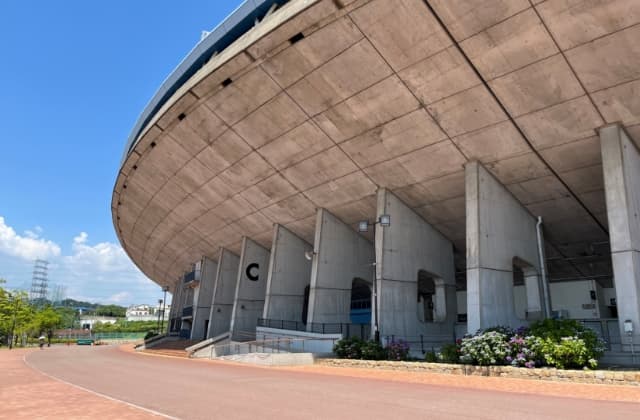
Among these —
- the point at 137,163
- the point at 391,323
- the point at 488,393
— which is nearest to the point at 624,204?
the point at 488,393

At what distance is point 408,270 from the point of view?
22219 mm

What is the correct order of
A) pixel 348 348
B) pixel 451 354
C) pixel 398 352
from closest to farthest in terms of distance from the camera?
pixel 451 354 < pixel 398 352 < pixel 348 348

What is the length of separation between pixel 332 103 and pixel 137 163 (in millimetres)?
15712

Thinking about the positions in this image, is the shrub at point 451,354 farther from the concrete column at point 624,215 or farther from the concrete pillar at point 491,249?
the concrete column at point 624,215

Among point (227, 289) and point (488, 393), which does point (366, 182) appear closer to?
point (488, 393)

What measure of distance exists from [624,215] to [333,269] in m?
15.4

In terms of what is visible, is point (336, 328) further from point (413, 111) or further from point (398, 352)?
point (413, 111)

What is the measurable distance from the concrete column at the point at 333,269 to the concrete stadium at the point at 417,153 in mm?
101

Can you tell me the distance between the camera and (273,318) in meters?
28.3

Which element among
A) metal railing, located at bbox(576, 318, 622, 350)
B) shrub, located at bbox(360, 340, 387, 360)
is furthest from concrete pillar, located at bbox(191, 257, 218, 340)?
metal railing, located at bbox(576, 318, 622, 350)

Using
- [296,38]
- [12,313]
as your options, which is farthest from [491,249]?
[12,313]

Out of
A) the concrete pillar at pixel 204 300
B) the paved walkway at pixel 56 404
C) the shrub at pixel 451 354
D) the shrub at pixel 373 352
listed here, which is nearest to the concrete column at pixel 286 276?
the shrub at pixel 373 352

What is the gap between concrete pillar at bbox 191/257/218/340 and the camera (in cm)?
4053

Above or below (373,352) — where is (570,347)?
above
